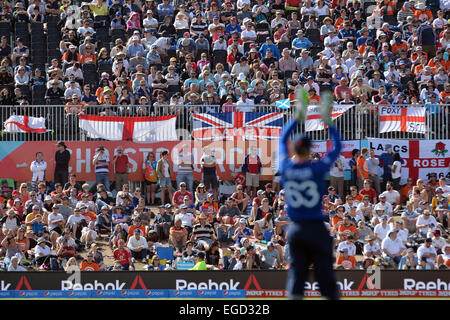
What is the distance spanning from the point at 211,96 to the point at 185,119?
3.21 feet

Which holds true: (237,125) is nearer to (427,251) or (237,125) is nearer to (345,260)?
(345,260)

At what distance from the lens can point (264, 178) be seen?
25.9 meters

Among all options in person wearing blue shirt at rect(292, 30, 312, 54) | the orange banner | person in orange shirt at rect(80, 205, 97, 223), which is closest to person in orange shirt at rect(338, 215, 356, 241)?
the orange banner

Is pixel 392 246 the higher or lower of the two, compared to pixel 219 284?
higher

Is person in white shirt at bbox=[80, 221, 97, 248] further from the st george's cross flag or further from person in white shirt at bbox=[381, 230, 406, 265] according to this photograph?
person in white shirt at bbox=[381, 230, 406, 265]

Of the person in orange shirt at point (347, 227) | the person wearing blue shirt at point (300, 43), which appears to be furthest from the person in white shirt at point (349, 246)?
the person wearing blue shirt at point (300, 43)

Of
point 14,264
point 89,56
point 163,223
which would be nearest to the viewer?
point 14,264

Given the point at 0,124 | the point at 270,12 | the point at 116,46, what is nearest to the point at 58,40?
the point at 116,46

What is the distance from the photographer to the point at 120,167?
25.7 meters

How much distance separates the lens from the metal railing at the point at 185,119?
2578cm

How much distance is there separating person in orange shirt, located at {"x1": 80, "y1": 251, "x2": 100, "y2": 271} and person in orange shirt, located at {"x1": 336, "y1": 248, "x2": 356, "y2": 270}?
533cm

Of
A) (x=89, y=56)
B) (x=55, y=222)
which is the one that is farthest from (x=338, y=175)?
(x=89, y=56)

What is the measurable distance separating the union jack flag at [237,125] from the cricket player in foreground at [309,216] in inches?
608

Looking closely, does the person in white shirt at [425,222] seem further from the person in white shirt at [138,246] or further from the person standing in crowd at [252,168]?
the person in white shirt at [138,246]
